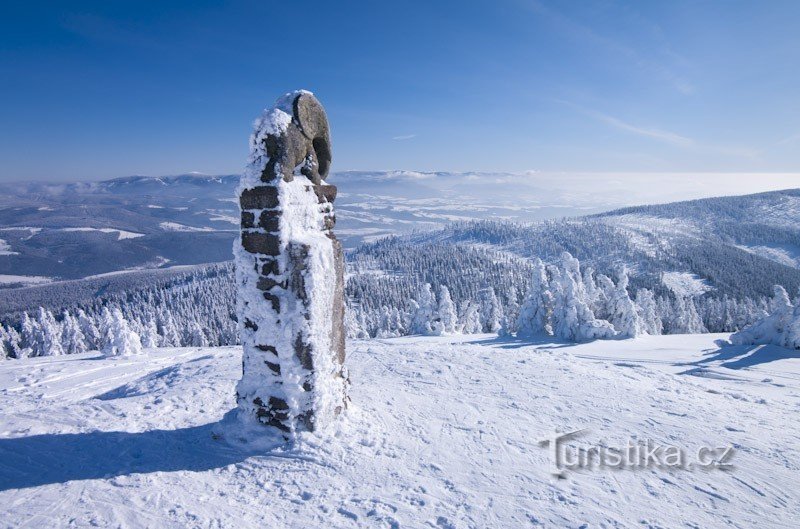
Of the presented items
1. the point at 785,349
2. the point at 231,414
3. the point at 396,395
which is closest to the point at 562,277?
the point at 785,349

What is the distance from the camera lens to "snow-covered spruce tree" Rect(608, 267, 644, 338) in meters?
26.3

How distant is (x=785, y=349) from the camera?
17359 mm

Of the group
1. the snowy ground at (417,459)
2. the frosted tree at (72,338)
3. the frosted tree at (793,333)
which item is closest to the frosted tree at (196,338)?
the frosted tree at (72,338)

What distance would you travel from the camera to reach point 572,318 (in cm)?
2561

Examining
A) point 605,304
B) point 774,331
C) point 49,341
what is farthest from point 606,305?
point 49,341

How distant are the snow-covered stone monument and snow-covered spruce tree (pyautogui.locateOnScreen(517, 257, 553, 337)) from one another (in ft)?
79.5

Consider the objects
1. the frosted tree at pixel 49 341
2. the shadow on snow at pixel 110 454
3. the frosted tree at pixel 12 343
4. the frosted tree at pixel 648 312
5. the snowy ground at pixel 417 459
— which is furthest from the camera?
the frosted tree at pixel 12 343

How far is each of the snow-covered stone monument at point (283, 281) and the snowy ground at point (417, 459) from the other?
2.89ft

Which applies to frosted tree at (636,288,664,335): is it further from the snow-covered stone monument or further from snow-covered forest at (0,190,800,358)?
the snow-covered stone monument

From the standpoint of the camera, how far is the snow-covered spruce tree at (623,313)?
26.3 m

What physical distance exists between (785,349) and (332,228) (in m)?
21.4

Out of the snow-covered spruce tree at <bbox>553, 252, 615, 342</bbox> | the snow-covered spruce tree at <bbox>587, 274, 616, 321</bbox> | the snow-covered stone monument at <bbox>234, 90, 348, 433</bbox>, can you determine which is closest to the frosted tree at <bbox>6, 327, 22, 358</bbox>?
the snow-covered stone monument at <bbox>234, 90, 348, 433</bbox>

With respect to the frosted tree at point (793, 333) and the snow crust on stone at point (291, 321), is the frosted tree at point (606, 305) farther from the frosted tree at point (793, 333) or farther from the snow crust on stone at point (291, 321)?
the snow crust on stone at point (291, 321)

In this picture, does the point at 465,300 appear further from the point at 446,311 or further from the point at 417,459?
the point at 417,459
